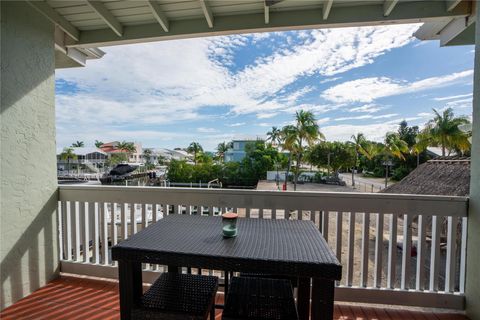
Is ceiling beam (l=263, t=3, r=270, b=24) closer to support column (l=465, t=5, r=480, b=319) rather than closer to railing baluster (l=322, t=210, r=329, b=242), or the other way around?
support column (l=465, t=5, r=480, b=319)

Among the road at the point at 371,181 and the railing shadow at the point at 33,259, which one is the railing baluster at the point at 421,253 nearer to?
the railing shadow at the point at 33,259

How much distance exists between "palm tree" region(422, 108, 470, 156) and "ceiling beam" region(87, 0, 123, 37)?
18.3 metres

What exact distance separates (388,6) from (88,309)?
345 cm

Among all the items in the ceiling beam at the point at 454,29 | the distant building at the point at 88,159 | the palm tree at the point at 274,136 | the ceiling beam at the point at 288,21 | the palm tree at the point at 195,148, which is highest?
the palm tree at the point at 274,136

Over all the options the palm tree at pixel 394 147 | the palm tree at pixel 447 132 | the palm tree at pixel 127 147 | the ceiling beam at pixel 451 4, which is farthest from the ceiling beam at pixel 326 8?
the palm tree at pixel 127 147

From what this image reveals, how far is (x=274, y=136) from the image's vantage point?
2719 centimetres

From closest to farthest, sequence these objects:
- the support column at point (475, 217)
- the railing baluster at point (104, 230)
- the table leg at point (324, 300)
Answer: the table leg at point (324, 300)
the support column at point (475, 217)
the railing baluster at point (104, 230)

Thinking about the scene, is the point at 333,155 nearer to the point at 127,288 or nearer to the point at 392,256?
the point at 392,256

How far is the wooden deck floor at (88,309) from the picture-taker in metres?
1.67

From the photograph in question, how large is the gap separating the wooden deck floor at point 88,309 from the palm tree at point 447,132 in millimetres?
16885

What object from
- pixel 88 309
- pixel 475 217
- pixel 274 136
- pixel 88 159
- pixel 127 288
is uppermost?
pixel 274 136

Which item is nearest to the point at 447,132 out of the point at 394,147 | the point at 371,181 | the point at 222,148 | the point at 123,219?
the point at 394,147

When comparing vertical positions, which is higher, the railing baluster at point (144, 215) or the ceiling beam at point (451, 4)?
the ceiling beam at point (451, 4)

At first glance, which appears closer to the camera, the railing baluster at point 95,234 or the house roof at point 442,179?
the railing baluster at point 95,234
